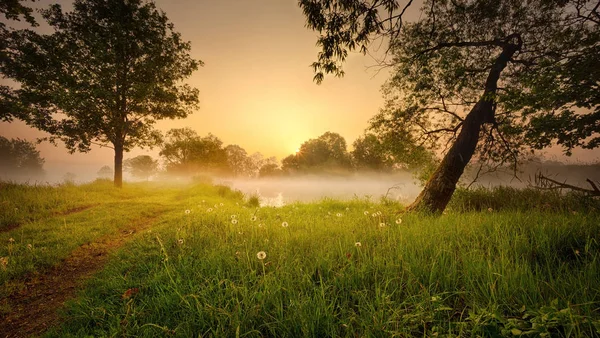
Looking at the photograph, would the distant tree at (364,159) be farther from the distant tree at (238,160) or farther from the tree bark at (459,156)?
the distant tree at (238,160)

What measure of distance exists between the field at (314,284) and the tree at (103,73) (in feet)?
44.1

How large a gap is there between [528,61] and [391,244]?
32.3 ft

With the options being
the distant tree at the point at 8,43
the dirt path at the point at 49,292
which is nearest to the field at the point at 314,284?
the dirt path at the point at 49,292

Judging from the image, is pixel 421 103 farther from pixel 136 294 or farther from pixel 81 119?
pixel 81 119

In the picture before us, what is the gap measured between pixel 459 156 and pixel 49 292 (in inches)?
424

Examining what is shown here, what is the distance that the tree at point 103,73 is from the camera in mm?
13406

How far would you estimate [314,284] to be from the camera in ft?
7.77

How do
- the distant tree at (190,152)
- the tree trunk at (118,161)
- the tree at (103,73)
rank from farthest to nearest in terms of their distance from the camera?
the distant tree at (190,152) → the tree trunk at (118,161) → the tree at (103,73)

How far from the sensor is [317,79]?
5340 mm

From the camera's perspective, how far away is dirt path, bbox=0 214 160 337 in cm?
262

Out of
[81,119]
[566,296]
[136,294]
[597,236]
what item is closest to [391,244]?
[566,296]

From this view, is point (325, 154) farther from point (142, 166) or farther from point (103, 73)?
point (142, 166)

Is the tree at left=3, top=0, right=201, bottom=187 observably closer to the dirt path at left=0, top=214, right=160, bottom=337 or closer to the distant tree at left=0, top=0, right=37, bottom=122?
the distant tree at left=0, top=0, right=37, bottom=122

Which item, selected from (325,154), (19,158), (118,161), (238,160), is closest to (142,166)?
(19,158)
